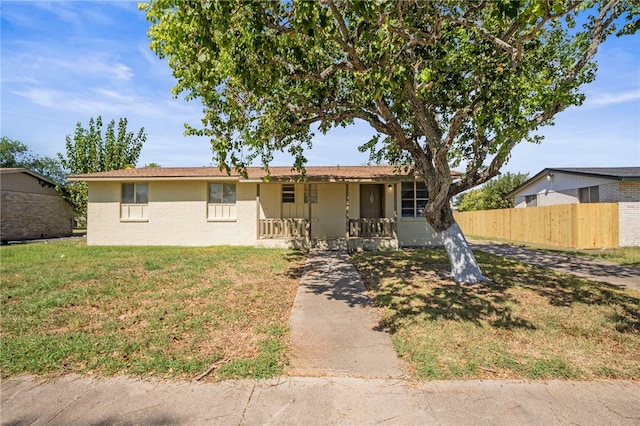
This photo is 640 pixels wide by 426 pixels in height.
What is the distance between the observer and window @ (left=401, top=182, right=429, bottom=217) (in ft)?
44.8

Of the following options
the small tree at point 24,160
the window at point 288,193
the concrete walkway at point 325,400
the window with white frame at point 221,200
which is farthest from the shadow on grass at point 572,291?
the small tree at point 24,160

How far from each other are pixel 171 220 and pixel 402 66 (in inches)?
499

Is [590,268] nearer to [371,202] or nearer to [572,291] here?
[572,291]

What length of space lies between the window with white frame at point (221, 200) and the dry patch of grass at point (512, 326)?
8.82 metres

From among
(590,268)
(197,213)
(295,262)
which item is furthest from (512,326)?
(197,213)

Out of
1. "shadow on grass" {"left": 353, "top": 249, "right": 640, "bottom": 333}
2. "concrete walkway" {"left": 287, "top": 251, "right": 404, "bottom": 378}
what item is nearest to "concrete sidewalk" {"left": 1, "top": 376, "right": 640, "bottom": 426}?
"concrete walkway" {"left": 287, "top": 251, "right": 404, "bottom": 378}

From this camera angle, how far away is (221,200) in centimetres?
1428

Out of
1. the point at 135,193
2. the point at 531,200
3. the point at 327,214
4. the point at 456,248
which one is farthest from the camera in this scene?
the point at 531,200

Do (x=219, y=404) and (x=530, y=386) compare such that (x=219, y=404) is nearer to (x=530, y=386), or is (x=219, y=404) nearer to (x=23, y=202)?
(x=530, y=386)

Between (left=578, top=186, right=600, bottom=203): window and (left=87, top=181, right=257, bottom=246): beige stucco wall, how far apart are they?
16.2 m

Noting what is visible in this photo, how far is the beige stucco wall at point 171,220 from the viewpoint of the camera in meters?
14.1

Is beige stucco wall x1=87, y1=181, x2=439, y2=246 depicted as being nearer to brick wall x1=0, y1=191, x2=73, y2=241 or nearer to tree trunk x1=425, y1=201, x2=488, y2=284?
tree trunk x1=425, y1=201, x2=488, y2=284

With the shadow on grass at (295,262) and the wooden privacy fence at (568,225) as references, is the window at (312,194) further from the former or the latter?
the wooden privacy fence at (568,225)

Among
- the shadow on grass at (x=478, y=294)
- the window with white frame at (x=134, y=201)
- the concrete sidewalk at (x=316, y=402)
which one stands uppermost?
the window with white frame at (x=134, y=201)
